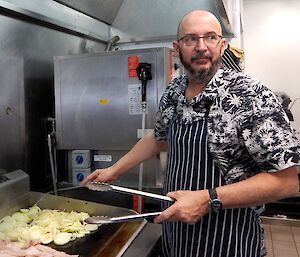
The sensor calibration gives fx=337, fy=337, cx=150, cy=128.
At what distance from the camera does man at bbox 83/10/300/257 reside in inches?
42.8

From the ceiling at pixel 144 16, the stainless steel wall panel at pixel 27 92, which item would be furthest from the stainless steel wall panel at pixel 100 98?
the ceiling at pixel 144 16

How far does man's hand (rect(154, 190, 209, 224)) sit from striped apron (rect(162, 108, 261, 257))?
6.2 inches

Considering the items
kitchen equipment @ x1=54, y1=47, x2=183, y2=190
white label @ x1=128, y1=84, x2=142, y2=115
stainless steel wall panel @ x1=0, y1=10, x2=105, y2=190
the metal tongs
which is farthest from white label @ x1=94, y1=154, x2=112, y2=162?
the metal tongs

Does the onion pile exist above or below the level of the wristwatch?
below

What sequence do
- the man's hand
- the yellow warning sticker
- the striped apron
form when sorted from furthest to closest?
the yellow warning sticker
the striped apron
the man's hand

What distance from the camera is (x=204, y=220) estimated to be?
1.27 metres

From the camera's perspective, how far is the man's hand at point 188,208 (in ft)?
3.52

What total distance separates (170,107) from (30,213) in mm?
891

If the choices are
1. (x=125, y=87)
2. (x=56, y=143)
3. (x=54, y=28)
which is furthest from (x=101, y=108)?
(x=54, y=28)

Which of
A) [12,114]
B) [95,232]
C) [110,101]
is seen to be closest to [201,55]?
[95,232]

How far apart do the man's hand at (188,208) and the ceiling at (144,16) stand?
2.43m

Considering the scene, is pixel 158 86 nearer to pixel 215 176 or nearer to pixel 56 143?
pixel 56 143

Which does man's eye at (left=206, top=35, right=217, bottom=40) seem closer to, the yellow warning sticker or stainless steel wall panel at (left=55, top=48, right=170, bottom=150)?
stainless steel wall panel at (left=55, top=48, right=170, bottom=150)

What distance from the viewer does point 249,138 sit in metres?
1.14
